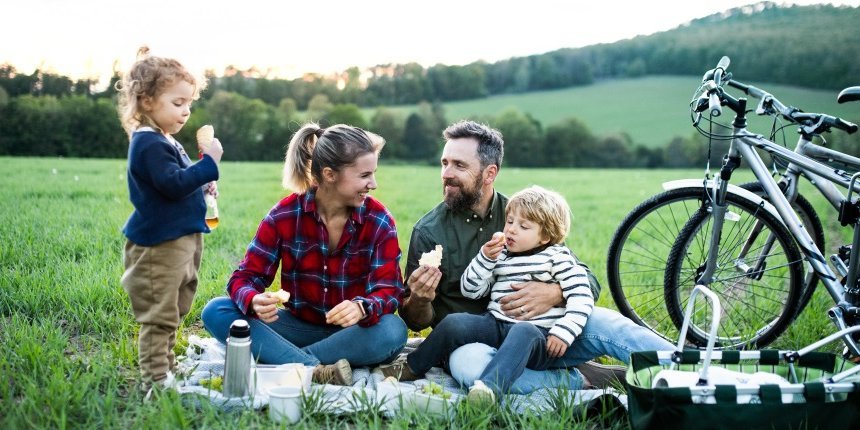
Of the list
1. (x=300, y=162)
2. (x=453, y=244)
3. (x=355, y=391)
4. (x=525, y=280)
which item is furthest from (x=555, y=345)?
(x=300, y=162)

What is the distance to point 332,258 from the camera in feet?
12.1

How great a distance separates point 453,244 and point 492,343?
2.07 feet

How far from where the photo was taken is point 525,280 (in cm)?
366

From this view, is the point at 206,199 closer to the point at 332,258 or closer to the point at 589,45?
the point at 332,258

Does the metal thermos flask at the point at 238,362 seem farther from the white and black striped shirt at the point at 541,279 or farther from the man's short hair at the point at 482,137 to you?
the man's short hair at the point at 482,137

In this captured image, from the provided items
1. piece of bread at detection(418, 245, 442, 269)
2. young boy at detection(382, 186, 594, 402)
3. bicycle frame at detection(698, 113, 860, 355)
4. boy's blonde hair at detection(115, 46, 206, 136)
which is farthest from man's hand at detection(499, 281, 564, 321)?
boy's blonde hair at detection(115, 46, 206, 136)

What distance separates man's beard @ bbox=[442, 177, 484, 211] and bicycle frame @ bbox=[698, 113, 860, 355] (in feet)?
4.13

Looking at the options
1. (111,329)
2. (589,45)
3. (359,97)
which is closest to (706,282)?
(111,329)

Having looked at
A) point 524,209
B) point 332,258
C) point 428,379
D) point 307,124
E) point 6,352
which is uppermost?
point 307,124

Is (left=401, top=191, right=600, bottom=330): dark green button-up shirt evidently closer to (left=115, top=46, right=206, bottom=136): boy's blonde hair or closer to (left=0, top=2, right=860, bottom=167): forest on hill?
(left=115, top=46, right=206, bottom=136): boy's blonde hair

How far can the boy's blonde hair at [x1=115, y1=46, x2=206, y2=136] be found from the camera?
2.98m

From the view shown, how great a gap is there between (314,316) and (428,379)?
69 centimetres

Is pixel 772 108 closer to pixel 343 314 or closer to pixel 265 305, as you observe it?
pixel 343 314

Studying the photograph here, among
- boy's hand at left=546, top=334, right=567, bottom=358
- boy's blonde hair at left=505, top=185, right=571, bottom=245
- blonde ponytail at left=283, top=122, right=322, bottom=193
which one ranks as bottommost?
boy's hand at left=546, top=334, right=567, bottom=358
